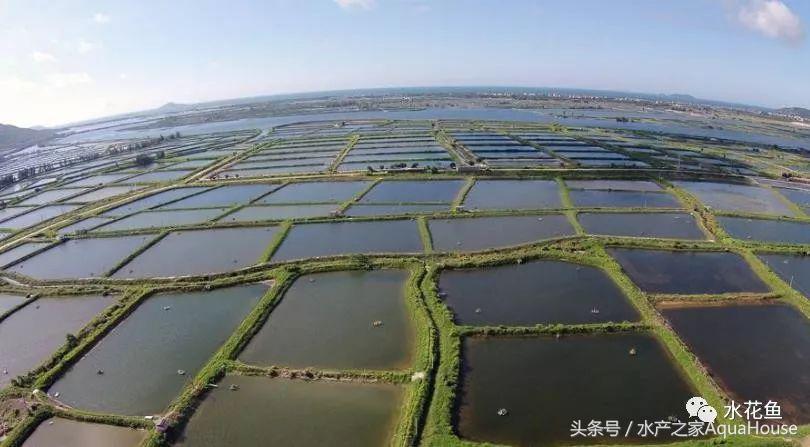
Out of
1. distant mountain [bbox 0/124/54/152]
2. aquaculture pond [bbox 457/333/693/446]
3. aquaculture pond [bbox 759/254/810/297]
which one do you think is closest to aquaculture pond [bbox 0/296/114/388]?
aquaculture pond [bbox 457/333/693/446]

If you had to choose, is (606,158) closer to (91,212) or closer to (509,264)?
(509,264)

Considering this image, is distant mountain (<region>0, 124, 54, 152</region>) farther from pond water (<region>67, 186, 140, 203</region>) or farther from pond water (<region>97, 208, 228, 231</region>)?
pond water (<region>97, 208, 228, 231</region>)

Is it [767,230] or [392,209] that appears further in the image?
[392,209]

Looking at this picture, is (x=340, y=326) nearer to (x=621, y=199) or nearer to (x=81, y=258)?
(x=81, y=258)

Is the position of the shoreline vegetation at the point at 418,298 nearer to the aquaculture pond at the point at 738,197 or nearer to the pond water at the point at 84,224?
the pond water at the point at 84,224

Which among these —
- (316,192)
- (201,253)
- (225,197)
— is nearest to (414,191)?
(316,192)

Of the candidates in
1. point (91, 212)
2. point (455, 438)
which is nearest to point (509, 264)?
point (455, 438)

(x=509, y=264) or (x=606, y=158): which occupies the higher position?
(x=606, y=158)
